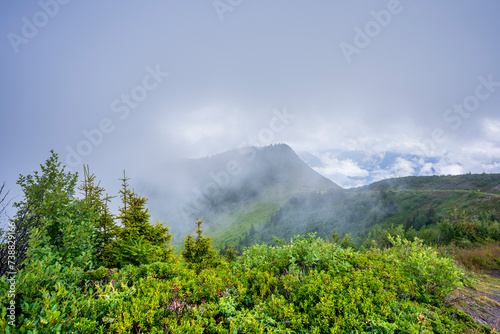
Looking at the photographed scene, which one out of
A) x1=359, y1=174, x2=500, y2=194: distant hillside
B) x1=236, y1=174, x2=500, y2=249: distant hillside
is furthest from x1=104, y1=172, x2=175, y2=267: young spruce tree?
x1=359, y1=174, x2=500, y2=194: distant hillside

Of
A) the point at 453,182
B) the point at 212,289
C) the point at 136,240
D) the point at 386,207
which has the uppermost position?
the point at 136,240

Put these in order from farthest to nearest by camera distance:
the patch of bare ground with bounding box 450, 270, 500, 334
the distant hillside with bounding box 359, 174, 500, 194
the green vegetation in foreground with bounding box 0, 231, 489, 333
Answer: the distant hillside with bounding box 359, 174, 500, 194, the patch of bare ground with bounding box 450, 270, 500, 334, the green vegetation in foreground with bounding box 0, 231, 489, 333

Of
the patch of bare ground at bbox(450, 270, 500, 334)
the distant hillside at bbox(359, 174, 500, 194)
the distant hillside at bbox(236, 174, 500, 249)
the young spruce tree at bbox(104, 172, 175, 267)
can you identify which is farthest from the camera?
the distant hillside at bbox(359, 174, 500, 194)

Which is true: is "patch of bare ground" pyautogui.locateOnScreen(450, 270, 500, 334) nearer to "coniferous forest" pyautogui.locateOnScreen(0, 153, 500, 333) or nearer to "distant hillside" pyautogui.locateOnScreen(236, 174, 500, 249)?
"coniferous forest" pyautogui.locateOnScreen(0, 153, 500, 333)

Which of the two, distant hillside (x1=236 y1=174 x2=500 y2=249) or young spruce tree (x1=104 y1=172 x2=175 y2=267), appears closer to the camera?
young spruce tree (x1=104 y1=172 x2=175 y2=267)

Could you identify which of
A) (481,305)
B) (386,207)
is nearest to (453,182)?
→ (386,207)

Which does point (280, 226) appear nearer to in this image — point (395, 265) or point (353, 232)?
point (353, 232)

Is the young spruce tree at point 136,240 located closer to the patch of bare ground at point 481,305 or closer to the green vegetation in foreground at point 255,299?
the green vegetation in foreground at point 255,299

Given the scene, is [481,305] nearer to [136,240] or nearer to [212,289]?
[212,289]

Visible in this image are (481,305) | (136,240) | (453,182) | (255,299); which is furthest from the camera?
(453,182)

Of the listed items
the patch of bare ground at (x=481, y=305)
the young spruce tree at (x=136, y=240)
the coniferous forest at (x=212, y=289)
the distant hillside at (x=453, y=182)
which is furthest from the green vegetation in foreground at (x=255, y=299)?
the distant hillside at (x=453, y=182)

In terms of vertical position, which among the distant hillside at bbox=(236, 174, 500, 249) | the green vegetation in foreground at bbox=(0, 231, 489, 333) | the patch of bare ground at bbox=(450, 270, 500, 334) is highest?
the green vegetation in foreground at bbox=(0, 231, 489, 333)

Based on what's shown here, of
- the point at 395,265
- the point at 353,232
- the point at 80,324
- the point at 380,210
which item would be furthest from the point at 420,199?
the point at 80,324

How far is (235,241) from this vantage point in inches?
6191
